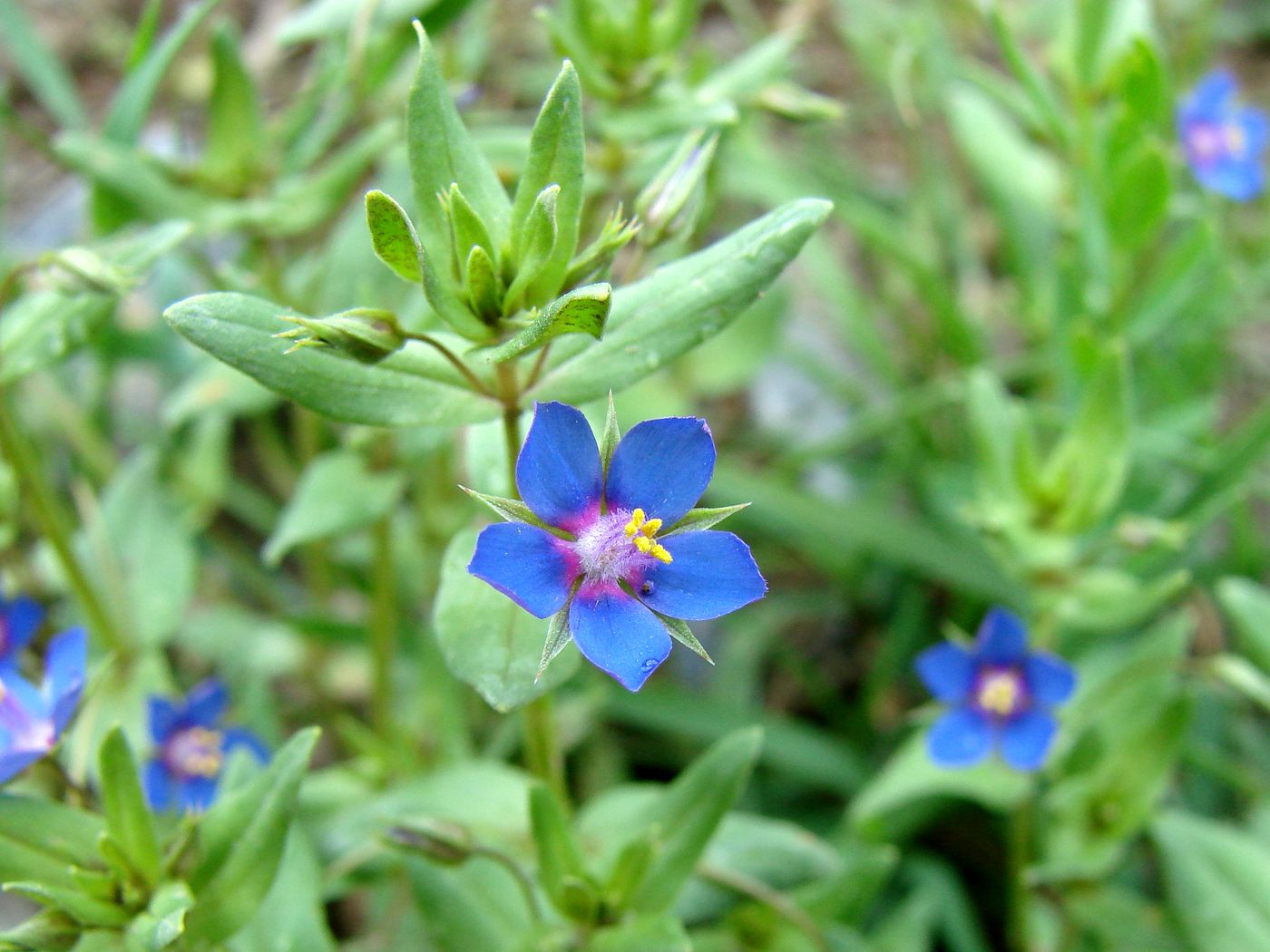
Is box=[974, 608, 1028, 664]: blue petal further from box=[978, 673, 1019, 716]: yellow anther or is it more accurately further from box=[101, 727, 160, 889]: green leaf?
box=[101, 727, 160, 889]: green leaf

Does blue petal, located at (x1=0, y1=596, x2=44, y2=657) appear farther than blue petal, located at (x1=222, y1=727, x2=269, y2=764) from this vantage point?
No

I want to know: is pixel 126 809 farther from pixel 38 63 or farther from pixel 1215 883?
pixel 38 63

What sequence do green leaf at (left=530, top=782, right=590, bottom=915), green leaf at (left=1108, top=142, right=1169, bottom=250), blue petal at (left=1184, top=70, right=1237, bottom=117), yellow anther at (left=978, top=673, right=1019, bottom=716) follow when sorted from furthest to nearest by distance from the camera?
blue petal at (left=1184, top=70, right=1237, bottom=117) < green leaf at (left=1108, top=142, right=1169, bottom=250) < yellow anther at (left=978, top=673, right=1019, bottom=716) < green leaf at (left=530, top=782, right=590, bottom=915)

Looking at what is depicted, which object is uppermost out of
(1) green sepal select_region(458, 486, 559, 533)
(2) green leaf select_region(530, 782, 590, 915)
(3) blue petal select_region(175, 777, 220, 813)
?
(1) green sepal select_region(458, 486, 559, 533)

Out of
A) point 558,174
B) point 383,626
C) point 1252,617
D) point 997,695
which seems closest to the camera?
point 558,174

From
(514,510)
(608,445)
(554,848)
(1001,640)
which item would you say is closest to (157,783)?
(554,848)

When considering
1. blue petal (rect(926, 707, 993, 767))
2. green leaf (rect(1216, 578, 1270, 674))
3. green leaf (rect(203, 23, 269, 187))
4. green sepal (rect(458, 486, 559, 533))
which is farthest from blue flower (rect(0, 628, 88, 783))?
green leaf (rect(1216, 578, 1270, 674))

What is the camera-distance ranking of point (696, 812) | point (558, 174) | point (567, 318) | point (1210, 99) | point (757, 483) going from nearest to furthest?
point (567, 318), point (558, 174), point (696, 812), point (757, 483), point (1210, 99)

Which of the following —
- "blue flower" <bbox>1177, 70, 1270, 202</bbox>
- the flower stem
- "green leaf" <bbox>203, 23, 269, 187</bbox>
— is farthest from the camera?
"blue flower" <bbox>1177, 70, 1270, 202</bbox>
